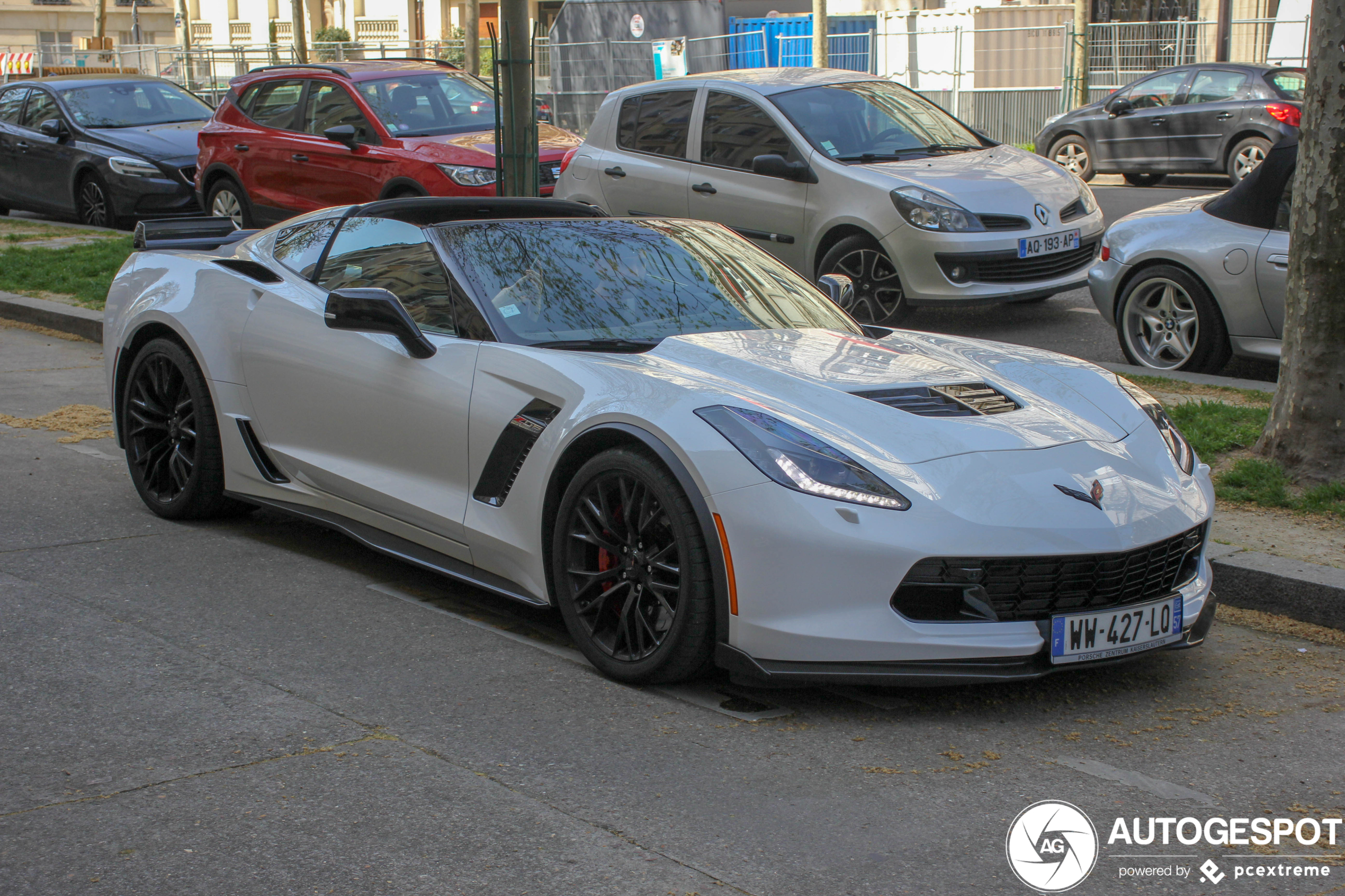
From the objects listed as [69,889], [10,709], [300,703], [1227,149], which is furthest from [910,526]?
[1227,149]

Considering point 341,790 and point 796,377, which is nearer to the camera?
point 341,790

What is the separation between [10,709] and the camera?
3932mm

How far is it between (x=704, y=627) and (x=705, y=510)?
33 cm

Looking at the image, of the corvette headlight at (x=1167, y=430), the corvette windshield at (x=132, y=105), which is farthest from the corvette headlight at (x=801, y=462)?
the corvette windshield at (x=132, y=105)

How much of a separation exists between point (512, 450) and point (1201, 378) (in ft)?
16.2

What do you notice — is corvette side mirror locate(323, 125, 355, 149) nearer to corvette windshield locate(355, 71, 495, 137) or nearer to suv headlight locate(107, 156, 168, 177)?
corvette windshield locate(355, 71, 495, 137)

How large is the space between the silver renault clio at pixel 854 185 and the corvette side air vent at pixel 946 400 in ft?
16.2

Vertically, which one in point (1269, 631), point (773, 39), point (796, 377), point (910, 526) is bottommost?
point (1269, 631)

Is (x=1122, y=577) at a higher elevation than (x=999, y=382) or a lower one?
lower

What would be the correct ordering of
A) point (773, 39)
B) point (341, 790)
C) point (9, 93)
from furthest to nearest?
point (773, 39)
point (9, 93)
point (341, 790)

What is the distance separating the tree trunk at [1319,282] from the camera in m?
5.77

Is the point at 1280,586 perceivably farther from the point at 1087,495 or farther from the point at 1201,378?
the point at 1201,378

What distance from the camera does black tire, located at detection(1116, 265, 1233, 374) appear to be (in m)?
8.23

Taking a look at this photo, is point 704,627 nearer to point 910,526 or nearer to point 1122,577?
point 910,526
